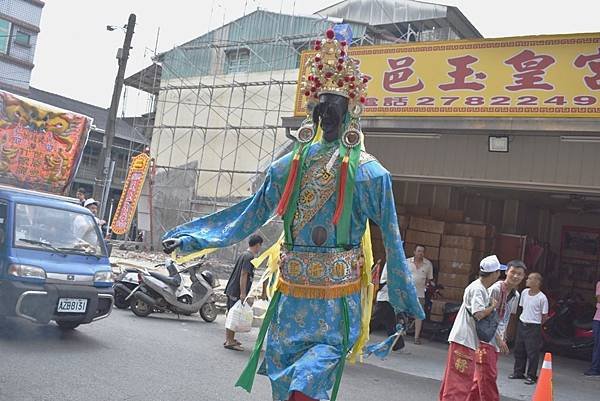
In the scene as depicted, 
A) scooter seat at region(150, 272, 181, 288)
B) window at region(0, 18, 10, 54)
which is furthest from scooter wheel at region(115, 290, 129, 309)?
window at region(0, 18, 10, 54)

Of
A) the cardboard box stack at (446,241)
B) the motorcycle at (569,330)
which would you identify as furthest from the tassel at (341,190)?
the cardboard box stack at (446,241)

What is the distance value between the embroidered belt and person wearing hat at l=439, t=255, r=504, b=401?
7.25 feet

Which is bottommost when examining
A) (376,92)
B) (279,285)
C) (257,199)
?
(279,285)

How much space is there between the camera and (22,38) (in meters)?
28.9

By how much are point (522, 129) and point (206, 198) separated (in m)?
14.6

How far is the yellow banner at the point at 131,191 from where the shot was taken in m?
18.0

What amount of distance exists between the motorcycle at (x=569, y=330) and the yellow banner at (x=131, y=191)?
37.6 ft

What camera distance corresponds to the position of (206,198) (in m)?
21.6

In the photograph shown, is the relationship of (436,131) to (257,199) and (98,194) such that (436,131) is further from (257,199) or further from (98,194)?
(98,194)

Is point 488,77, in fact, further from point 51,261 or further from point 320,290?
point 320,290

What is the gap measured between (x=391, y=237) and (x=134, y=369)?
141 inches

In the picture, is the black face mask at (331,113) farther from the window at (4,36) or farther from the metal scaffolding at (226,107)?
the window at (4,36)

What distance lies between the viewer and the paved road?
5.21 m

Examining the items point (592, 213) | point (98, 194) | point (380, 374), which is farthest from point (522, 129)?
point (98, 194)
